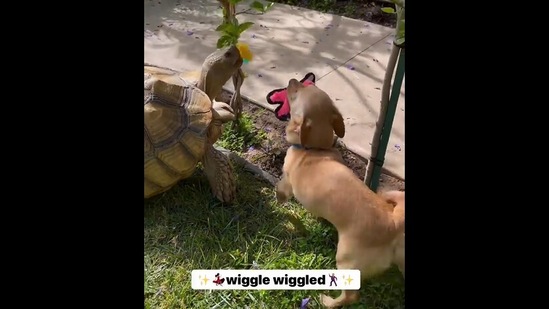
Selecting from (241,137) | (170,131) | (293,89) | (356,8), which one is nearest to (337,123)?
(293,89)

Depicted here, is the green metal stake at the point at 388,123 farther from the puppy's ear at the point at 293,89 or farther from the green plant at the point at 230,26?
the green plant at the point at 230,26

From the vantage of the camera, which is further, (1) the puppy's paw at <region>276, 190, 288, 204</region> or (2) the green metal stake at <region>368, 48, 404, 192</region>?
(1) the puppy's paw at <region>276, 190, 288, 204</region>

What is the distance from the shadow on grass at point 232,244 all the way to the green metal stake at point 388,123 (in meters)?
0.27

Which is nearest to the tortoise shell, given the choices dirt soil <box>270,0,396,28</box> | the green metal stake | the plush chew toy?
the plush chew toy

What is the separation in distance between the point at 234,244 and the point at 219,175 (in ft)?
1.00

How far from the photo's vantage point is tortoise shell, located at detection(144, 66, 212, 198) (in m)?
1.85

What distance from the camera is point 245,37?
9.62 ft

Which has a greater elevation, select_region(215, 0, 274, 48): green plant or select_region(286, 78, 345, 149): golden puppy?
select_region(215, 0, 274, 48): green plant

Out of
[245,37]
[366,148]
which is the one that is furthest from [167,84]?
[245,37]

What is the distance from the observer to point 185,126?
6.24 feet

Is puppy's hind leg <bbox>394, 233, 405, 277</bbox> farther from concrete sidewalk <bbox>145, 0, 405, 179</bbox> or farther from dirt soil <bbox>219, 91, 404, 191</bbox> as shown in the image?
concrete sidewalk <bbox>145, 0, 405, 179</bbox>

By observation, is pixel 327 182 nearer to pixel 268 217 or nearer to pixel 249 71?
pixel 268 217

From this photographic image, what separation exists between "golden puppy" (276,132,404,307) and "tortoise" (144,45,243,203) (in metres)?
0.44
